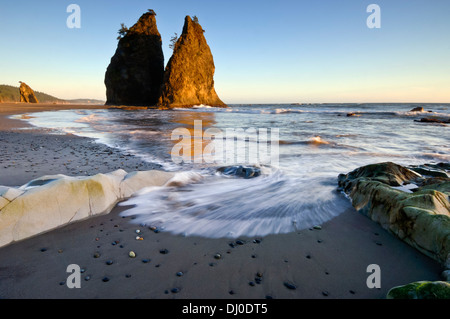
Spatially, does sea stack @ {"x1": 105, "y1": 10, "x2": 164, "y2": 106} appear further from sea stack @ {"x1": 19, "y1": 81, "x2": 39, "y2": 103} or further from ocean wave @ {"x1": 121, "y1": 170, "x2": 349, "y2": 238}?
ocean wave @ {"x1": 121, "y1": 170, "x2": 349, "y2": 238}

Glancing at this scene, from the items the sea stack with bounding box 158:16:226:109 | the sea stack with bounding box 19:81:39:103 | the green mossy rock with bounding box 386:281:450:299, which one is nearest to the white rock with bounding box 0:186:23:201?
the green mossy rock with bounding box 386:281:450:299

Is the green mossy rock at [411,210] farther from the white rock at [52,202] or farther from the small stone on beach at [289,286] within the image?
the white rock at [52,202]

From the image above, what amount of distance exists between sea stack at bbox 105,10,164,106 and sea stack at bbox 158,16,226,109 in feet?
19.5

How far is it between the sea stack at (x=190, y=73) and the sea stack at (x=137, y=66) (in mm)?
5931

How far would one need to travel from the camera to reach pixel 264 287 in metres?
1.84

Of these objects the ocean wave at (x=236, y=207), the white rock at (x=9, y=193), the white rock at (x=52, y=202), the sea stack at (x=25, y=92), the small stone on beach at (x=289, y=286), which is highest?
the sea stack at (x=25, y=92)

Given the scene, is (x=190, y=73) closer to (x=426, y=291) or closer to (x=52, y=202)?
(x=52, y=202)

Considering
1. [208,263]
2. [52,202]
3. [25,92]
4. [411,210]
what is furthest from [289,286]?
[25,92]

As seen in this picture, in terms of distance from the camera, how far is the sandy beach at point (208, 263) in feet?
5.89

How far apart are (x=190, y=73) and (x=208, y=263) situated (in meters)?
52.0

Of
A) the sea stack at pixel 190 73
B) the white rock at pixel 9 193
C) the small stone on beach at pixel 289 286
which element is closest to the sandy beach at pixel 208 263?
the small stone on beach at pixel 289 286

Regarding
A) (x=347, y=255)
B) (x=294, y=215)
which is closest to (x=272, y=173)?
(x=294, y=215)
